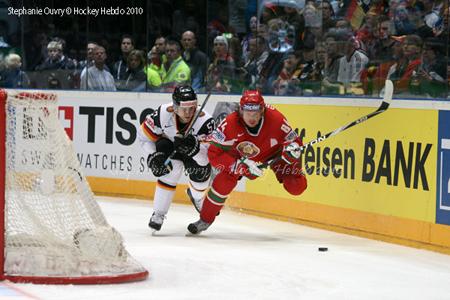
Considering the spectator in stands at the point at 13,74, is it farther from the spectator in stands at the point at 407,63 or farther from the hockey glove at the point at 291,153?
the spectator in stands at the point at 407,63

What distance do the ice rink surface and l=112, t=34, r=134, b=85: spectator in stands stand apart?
2209 millimetres

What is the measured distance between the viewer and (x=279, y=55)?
909 cm

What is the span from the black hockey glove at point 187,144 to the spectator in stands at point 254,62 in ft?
5.41

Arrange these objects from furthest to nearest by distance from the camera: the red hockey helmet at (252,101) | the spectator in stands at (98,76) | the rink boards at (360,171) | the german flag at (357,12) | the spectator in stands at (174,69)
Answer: the spectator in stands at (98,76), the spectator in stands at (174,69), the german flag at (357,12), the red hockey helmet at (252,101), the rink boards at (360,171)

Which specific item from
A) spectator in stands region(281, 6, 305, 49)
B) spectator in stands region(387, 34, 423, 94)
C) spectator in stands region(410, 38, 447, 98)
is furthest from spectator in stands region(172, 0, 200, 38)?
spectator in stands region(410, 38, 447, 98)

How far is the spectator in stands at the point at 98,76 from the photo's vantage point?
10445 millimetres

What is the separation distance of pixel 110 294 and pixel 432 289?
67.6 inches

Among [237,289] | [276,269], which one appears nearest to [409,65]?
[276,269]

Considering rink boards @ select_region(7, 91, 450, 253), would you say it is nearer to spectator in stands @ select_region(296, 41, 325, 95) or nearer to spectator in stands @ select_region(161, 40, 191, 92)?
spectator in stands @ select_region(296, 41, 325, 95)

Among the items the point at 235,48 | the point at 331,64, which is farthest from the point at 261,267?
the point at 235,48

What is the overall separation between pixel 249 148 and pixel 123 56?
132 inches

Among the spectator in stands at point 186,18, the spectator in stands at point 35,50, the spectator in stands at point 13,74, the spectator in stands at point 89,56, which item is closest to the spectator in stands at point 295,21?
the spectator in stands at point 186,18

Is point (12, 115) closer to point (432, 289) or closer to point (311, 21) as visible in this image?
point (432, 289)

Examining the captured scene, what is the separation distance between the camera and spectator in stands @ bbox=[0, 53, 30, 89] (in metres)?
11.2
